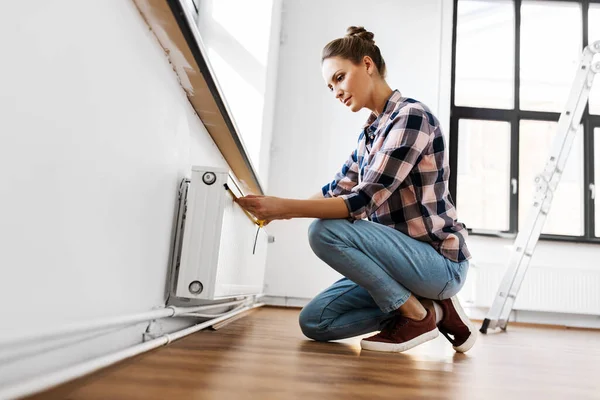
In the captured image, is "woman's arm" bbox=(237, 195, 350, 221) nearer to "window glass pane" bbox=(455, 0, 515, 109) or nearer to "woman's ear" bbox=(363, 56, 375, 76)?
"woman's ear" bbox=(363, 56, 375, 76)

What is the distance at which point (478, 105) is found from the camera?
17.1 ft

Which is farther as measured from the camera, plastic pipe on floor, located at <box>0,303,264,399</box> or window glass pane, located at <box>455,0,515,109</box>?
window glass pane, located at <box>455,0,515,109</box>

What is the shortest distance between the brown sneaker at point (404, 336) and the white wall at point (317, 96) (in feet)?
9.49

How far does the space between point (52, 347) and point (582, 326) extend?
4.77m

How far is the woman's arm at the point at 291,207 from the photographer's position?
1580 mm

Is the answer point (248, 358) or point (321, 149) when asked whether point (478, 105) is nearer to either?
point (321, 149)

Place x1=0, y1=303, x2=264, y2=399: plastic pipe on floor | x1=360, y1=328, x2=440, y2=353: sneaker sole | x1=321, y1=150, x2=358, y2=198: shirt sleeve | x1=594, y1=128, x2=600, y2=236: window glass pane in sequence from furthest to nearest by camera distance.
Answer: x1=594, y1=128, x2=600, y2=236: window glass pane < x1=321, y1=150, x2=358, y2=198: shirt sleeve < x1=360, y1=328, x2=440, y2=353: sneaker sole < x1=0, y1=303, x2=264, y2=399: plastic pipe on floor

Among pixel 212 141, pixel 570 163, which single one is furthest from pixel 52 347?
pixel 570 163

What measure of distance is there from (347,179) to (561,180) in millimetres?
3704

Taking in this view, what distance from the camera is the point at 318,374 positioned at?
3.91ft

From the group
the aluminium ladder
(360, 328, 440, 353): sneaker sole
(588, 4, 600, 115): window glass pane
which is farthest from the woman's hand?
(588, 4, 600, 115): window glass pane

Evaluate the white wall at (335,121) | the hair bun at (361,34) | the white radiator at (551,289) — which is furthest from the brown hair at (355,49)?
the white radiator at (551,289)

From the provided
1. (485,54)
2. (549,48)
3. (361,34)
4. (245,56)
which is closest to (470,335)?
(361,34)

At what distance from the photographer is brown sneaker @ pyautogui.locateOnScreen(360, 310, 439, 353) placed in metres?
1.70
